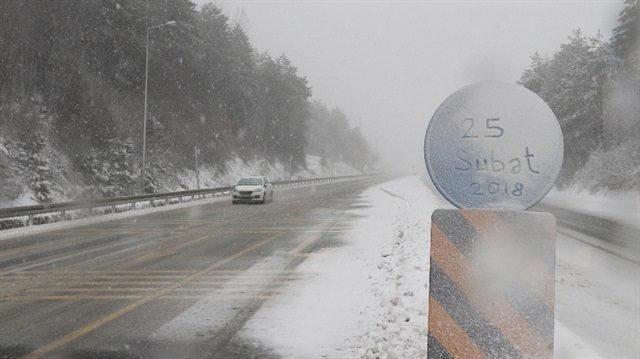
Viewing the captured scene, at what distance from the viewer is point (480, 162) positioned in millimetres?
2350

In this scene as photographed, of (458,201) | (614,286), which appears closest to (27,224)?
(614,286)

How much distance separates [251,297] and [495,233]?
20.3 ft

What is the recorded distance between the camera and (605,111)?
1658 inches

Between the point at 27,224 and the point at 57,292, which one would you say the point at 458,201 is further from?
the point at 27,224

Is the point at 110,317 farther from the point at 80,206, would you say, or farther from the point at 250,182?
the point at 250,182

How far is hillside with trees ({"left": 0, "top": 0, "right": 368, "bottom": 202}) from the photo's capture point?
2888cm

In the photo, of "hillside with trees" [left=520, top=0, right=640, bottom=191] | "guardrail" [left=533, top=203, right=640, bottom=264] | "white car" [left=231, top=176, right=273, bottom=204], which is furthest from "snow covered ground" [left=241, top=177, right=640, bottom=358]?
"hillside with trees" [left=520, top=0, right=640, bottom=191]

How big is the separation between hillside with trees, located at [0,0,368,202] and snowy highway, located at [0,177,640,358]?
51.4ft

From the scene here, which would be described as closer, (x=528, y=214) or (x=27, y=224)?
(x=528, y=214)

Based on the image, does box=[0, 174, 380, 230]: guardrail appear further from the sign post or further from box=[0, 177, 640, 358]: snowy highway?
the sign post

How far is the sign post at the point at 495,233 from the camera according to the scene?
219 centimetres

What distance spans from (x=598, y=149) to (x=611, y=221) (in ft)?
86.5

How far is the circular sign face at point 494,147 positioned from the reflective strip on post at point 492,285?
Answer: 14cm

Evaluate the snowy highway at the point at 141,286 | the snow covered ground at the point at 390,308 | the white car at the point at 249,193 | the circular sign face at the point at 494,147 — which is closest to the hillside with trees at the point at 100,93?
the white car at the point at 249,193
